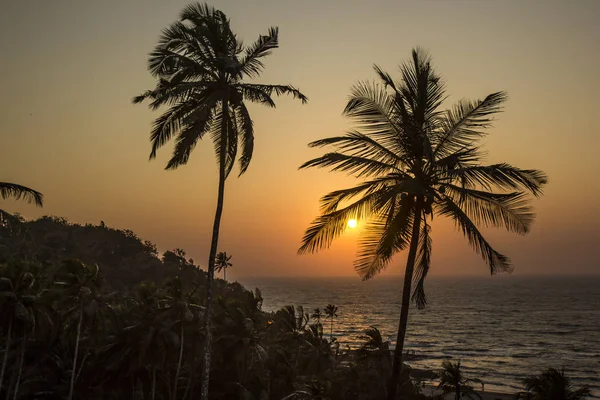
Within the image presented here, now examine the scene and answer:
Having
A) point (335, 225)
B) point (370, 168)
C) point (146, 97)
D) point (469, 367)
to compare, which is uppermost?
point (146, 97)

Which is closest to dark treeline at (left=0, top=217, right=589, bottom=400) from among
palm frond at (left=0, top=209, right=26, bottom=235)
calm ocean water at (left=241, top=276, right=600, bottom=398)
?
palm frond at (left=0, top=209, right=26, bottom=235)

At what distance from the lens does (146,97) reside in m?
18.9

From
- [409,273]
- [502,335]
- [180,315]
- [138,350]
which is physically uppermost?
[409,273]

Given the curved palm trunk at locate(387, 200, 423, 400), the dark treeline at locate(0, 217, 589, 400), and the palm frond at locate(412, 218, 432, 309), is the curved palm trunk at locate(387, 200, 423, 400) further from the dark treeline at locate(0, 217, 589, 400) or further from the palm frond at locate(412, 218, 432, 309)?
the dark treeline at locate(0, 217, 589, 400)

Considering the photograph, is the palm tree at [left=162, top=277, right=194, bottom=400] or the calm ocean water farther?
the calm ocean water

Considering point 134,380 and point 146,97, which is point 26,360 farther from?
point 146,97

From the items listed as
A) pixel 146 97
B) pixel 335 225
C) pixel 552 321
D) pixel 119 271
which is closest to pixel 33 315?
pixel 146 97

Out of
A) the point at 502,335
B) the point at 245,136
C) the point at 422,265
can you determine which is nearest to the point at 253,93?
the point at 245,136

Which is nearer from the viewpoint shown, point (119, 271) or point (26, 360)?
point (26, 360)

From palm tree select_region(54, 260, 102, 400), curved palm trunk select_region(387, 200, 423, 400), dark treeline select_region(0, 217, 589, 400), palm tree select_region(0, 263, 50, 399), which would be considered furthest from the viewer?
palm tree select_region(54, 260, 102, 400)

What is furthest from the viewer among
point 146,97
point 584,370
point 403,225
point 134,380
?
point 584,370

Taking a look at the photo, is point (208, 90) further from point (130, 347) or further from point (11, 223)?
point (130, 347)

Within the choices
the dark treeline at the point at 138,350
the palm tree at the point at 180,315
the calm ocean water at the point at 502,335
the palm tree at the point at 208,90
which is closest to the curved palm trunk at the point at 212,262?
the palm tree at the point at 208,90

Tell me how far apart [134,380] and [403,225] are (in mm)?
31231
